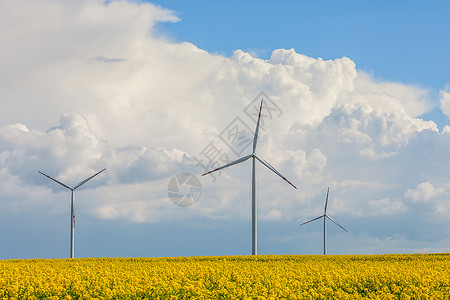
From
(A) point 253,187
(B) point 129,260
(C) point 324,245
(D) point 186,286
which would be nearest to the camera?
(D) point 186,286

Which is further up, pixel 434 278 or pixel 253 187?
pixel 253 187

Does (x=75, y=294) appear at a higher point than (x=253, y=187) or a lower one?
lower

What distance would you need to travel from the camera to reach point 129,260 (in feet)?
123

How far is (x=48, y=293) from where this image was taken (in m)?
16.6

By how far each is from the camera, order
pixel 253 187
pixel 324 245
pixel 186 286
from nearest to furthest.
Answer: pixel 186 286 → pixel 253 187 → pixel 324 245

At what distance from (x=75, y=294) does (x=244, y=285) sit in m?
5.70

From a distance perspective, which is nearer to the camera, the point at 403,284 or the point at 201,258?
the point at 403,284

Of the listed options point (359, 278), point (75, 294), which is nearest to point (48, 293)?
point (75, 294)

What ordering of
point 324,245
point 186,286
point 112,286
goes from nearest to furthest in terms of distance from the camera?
point 186,286
point 112,286
point 324,245

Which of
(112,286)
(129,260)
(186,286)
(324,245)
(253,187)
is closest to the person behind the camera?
(186,286)

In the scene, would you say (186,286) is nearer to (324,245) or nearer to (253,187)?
(253,187)

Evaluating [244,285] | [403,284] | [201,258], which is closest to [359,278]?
[403,284]

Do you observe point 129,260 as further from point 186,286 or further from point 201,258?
point 186,286

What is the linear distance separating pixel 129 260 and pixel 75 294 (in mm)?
21533
